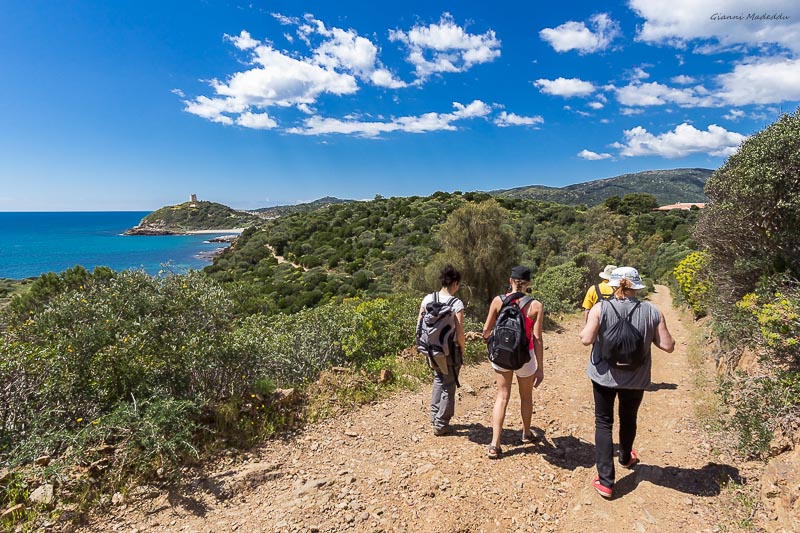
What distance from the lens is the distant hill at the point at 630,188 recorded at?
112m

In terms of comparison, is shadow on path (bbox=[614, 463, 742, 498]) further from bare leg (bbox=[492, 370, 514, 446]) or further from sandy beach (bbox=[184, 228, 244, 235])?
sandy beach (bbox=[184, 228, 244, 235])

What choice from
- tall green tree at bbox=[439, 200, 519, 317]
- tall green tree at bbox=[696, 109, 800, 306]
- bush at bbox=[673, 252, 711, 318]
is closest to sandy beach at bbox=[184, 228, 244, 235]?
tall green tree at bbox=[439, 200, 519, 317]

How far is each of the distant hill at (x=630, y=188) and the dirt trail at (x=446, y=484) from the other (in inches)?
4170

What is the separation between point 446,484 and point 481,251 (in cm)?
1072

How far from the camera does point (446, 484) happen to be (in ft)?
10.3

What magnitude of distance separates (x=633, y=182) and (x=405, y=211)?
415 feet

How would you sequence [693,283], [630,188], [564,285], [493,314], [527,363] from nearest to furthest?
[527,363] → [493,314] → [693,283] → [564,285] → [630,188]

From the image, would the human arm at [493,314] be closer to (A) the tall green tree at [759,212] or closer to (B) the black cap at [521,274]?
(B) the black cap at [521,274]

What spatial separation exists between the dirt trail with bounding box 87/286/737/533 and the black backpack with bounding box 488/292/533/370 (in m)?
0.96

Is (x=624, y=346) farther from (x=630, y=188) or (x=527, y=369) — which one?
(x=630, y=188)

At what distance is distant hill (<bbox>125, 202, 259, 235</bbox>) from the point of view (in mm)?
123500

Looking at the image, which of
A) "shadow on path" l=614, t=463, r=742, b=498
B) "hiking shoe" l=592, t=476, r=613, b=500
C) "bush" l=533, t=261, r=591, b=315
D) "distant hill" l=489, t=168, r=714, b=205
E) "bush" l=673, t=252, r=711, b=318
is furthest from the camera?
"distant hill" l=489, t=168, r=714, b=205

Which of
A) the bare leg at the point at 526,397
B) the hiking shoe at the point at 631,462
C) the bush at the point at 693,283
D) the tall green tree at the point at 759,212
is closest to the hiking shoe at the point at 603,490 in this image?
the hiking shoe at the point at 631,462

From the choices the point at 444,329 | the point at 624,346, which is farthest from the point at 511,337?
the point at 624,346
